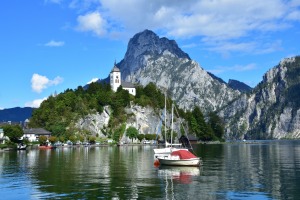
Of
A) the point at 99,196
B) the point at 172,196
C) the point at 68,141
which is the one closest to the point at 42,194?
the point at 99,196

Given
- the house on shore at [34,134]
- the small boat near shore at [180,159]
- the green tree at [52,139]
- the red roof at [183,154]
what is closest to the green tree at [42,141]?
the green tree at [52,139]

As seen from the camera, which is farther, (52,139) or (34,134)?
(34,134)

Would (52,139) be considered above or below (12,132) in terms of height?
below

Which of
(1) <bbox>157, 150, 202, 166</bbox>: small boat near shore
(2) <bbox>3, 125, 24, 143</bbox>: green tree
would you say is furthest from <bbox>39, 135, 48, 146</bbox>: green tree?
(1) <bbox>157, 150, 202, 166</bbox>: small boat near shore

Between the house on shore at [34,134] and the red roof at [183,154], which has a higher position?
the house on shore at [34,134]

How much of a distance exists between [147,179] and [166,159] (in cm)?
1990

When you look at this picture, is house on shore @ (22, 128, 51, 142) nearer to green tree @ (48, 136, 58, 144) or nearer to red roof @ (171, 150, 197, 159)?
green tree @ (48, 136, 58, 144)

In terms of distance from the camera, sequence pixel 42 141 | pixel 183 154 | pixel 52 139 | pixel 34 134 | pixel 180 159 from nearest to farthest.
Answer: pixel 180 159 → pixel 183 154 → pixel 42 141 → pixel 52 139 → pixel 34 134

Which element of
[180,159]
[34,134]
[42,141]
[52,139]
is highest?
[34,134]

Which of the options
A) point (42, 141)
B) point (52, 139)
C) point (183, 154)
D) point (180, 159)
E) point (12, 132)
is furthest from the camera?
point (52, 139)

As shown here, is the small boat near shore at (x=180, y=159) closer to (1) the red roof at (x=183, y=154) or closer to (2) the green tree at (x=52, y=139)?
(1) the red roof at (x=183, y=154)

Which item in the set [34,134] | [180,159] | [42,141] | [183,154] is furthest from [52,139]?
[180,159]

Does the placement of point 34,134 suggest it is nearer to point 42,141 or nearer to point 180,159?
point 42,141

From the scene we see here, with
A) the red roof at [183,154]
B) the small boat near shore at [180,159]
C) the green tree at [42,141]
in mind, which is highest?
the green tree at [42,141]
